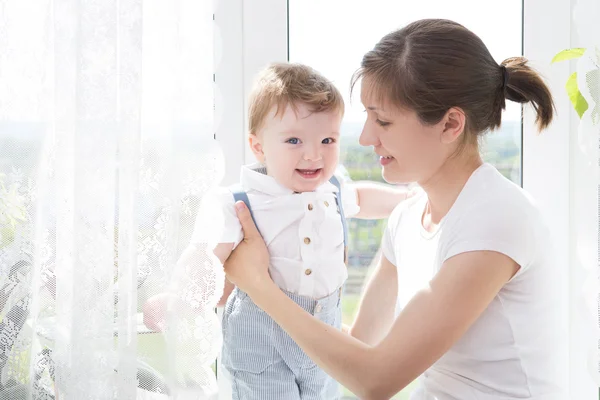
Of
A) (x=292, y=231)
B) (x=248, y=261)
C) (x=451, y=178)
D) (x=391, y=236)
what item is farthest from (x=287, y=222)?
(x=451, y=178)

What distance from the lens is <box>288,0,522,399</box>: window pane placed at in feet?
5.56

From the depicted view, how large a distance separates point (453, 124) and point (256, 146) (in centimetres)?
43

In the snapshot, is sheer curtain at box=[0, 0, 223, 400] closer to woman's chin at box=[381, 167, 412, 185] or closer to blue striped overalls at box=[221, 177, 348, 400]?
blue striped overalls at box=[221, 177, 348, 400]

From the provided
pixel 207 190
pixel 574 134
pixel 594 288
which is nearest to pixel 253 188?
pixel 207 190

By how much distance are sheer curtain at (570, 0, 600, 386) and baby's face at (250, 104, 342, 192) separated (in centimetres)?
50

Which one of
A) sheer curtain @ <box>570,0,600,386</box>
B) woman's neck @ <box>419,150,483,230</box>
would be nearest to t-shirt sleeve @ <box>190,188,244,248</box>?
woman's neck @ <box>419,150,483,230</box>

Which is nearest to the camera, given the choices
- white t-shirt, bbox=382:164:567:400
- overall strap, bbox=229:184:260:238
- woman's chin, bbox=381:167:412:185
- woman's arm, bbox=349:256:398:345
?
white t-shirt, bbox=382:164:567:400

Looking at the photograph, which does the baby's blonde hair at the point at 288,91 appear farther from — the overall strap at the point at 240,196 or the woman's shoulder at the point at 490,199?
the woman's shoulder at the point at 490,199

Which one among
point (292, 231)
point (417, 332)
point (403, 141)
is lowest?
point (417, 332)

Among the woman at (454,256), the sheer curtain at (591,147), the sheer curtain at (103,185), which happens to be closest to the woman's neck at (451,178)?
the woman at (454,256)

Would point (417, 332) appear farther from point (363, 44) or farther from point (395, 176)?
point (363, 44)

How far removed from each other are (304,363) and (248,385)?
0.13m

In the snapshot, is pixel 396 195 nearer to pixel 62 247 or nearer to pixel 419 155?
pixel 419 155

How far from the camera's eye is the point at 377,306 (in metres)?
1.62
